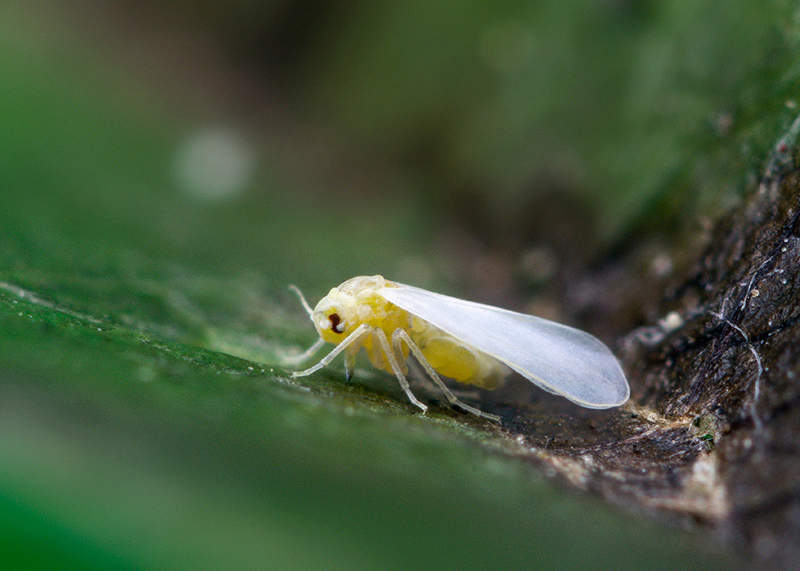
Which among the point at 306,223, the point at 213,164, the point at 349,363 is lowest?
the point at 349,363

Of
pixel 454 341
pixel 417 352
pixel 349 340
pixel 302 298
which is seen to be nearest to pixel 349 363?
pixel 349 340

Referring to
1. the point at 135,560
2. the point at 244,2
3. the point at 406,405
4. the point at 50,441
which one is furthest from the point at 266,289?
the point at 244,2

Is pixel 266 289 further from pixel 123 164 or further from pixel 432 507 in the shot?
pixel 432 507

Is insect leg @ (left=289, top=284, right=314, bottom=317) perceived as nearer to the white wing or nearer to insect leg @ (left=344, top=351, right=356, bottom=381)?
insect leg @ (left=344, top=351, right=356, bottom=381)

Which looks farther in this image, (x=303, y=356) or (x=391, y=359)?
(x=303, y=356)

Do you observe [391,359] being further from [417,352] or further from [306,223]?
[306,223]

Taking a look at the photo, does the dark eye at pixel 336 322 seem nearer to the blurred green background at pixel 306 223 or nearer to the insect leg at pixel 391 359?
the insect leg at pixel 391 359

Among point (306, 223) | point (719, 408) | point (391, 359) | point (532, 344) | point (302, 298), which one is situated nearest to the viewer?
point (719, 408)
